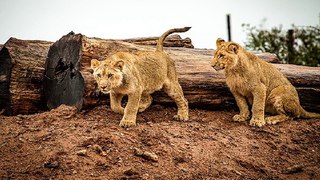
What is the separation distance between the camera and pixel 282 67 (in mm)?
8719

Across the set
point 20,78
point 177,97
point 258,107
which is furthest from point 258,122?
point 20,78

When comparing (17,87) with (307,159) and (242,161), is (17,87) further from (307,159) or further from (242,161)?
(307,159)

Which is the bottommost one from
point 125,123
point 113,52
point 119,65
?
point 125,123

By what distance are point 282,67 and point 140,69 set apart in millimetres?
3759

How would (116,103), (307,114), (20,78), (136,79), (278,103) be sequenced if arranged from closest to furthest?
1. (136,79)
2. (116,103)
3. (20,78)
4. (278,103)
5. (307,114)

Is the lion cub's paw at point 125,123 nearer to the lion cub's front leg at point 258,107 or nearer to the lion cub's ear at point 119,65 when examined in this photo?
the lion cub's ear at point 119,65

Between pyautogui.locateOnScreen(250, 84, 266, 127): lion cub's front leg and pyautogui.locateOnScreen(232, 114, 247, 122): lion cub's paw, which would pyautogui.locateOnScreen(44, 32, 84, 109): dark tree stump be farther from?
pyautogui.locateOnScreen(250, 84, 266, 127): lion cub's front leg

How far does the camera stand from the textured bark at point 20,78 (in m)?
7.12

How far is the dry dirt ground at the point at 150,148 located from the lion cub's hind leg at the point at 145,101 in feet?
0.46

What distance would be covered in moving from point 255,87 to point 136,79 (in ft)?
7.58

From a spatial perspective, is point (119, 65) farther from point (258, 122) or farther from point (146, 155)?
point (258, 122)

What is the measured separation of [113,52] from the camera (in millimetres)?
7289

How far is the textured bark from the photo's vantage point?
712 centimetres

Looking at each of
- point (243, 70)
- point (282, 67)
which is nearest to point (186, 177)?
point (243, 70)
